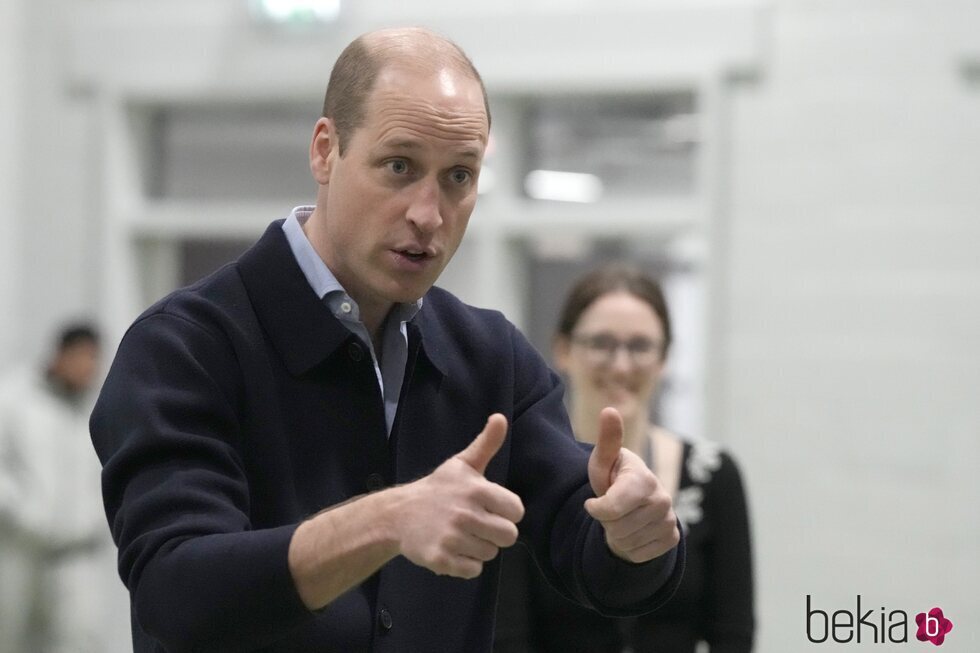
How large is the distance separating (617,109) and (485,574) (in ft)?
13.9

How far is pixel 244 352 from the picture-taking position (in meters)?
1.47

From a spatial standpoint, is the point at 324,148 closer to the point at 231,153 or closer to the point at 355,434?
the point at 355,434

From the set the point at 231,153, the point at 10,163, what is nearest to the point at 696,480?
the point at 231,153

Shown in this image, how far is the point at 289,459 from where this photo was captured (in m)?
1.46

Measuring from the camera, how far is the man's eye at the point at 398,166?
1.48 meters

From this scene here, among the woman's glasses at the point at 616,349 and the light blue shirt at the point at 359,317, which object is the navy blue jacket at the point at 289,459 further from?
the woman's glasses at the point at 616,349

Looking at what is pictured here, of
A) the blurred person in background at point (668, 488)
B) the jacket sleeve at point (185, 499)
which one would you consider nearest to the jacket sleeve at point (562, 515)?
the jacket sleeve at point (185, 499)

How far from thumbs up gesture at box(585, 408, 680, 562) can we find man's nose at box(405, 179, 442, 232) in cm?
27

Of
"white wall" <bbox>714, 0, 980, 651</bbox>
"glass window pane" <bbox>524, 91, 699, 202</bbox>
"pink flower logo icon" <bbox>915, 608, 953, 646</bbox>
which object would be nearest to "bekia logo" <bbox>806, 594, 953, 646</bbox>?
"pink flower logo icon" <bbox>915, 608, 953, 646</bbox>

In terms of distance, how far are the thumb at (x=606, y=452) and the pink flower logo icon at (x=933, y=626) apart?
3069 mm

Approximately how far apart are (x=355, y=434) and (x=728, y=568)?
131 centimetres

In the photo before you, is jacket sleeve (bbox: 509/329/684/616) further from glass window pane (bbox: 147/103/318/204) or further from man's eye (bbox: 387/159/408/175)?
glass window pane (bbox: 147/103/318/204)

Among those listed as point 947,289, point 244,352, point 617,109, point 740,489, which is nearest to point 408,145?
point 244,352

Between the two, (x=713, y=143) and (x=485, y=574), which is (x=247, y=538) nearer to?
(x=485, y=574)
